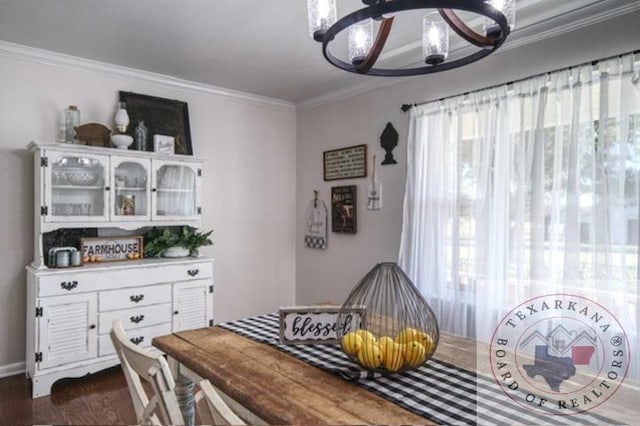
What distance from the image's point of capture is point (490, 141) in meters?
2.67

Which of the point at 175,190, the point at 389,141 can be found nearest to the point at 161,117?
the point at 175,190

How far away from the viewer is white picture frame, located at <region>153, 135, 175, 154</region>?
3363 mm

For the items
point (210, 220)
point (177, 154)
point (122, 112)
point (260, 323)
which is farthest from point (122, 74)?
point (260, 323)

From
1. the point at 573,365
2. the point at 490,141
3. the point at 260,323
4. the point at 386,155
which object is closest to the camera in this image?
the point at 573,365

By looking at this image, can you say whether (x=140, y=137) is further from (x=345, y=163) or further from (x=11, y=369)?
(x=11, y=369)

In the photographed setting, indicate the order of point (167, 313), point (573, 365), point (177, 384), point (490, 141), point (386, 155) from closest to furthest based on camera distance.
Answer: point (573, 365) → point (177, 384) → point (490, 141) → point (167, 313) → point (386, 155)

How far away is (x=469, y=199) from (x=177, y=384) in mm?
2179

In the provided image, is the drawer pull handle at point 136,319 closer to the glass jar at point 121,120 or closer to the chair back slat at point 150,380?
the glass jar at point 121,120

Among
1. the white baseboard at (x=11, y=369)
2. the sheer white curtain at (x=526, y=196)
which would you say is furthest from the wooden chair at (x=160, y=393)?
the white baseboard at (x=11, y=369)

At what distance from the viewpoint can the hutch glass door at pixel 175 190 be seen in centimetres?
328

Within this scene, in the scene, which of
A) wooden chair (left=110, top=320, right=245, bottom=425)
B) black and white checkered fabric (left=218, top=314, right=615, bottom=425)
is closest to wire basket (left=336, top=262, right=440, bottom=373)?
black and white checkered fabric (left=218, top=314, right=615, bottom=425)

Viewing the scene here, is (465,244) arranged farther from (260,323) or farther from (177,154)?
(177,154)

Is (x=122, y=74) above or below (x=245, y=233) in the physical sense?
above

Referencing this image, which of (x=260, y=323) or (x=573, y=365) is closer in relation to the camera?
(x=573, y=365)
